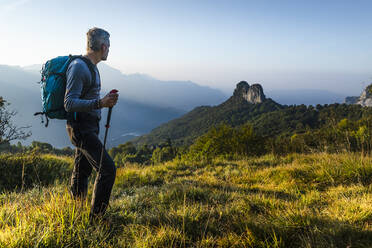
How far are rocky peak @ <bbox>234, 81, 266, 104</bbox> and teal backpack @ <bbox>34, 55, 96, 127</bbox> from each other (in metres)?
152

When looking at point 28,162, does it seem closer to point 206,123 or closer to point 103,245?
point 103,245

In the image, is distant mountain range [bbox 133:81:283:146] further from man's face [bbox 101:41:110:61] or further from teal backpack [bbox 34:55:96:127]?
teal backpack [bbox 34:55:96:127]

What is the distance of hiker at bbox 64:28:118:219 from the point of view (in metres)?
2.34

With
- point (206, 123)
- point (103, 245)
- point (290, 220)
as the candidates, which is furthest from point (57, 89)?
point (206, 123)

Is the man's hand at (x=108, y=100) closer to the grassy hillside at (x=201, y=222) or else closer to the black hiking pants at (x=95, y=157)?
the black hiking pants at (x=95, y=157)

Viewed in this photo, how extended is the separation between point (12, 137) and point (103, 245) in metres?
7.38

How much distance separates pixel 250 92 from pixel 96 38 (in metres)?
163

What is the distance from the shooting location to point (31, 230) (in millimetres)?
2111

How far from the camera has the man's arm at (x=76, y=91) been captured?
7.49 feet

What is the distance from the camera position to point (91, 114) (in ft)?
8.71

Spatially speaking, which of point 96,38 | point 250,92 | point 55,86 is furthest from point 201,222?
point 250,92

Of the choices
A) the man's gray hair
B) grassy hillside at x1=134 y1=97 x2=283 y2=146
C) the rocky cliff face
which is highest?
the rocky cliff face

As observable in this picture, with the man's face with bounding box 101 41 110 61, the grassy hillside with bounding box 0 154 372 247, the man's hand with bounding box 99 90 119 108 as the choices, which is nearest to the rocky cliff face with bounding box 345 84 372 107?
the grassy hillside with bounding box 0 154 372 247

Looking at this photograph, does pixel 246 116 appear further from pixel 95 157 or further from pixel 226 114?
pixel 95 157
